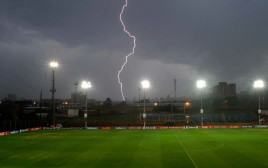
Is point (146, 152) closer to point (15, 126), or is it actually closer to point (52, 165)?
point (52, 165)

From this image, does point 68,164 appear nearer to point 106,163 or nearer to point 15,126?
point 106,163

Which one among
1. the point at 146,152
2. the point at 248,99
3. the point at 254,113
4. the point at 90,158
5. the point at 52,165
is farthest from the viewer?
the point at 248,99

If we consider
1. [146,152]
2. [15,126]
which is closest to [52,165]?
[146,152]

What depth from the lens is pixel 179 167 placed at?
51.2ft

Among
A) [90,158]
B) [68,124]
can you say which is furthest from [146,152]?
[68,124]

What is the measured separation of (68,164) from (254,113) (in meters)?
77.9

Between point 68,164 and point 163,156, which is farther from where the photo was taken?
point 163,156

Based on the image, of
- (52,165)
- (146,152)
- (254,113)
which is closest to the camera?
(52,165)

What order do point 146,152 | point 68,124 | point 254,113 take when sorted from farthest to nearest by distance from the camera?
point 254,113
point 68,124
point 146,152

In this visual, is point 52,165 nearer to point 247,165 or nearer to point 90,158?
point 90,158

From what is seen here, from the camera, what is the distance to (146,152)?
21.4 m

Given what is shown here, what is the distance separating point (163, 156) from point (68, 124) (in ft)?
147

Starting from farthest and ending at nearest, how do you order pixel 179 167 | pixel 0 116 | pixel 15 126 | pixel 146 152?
pixel 0 116, pixel 15 126, pixel 146 152, pixel 179 167

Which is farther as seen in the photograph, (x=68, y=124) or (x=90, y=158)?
(x=68, y=124)
